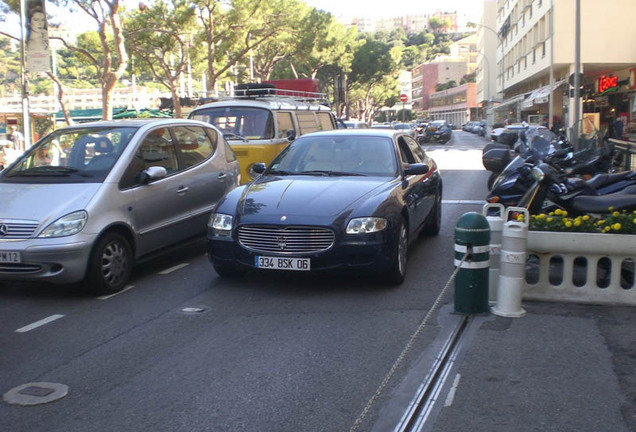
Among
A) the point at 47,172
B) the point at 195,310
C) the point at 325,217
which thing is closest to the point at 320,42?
the point at 47,172

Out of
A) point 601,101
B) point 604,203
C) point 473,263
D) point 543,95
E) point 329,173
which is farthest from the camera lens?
point 543,95

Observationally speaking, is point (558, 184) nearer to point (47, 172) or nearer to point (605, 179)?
point (605, 179)

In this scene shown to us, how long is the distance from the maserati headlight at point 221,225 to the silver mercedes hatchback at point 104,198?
926mm

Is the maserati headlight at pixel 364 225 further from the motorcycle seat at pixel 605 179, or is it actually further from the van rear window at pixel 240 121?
the van rear window at pixel 240 121

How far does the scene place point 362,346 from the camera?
4.82 metres

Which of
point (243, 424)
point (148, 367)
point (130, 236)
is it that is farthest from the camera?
point (130, 236)

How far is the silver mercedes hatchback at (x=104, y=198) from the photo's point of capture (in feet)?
19.7

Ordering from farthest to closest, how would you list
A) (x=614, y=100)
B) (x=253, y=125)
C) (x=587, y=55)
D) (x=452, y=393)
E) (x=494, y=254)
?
1. (x=614, y=100)
2. (x=587, y=55)
3. (x=253, y=125)
4. (x=494, y=254)
5. (x=452, y=393)

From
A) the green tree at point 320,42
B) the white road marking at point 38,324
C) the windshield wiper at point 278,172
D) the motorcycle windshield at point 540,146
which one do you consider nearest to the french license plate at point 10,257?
the white road marking at point 38,324

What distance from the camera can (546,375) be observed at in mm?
4234

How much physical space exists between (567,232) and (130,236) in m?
4.35

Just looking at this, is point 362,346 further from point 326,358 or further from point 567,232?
point 567,232

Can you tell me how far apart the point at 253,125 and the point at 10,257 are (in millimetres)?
7023

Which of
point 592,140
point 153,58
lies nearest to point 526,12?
point 153,58
